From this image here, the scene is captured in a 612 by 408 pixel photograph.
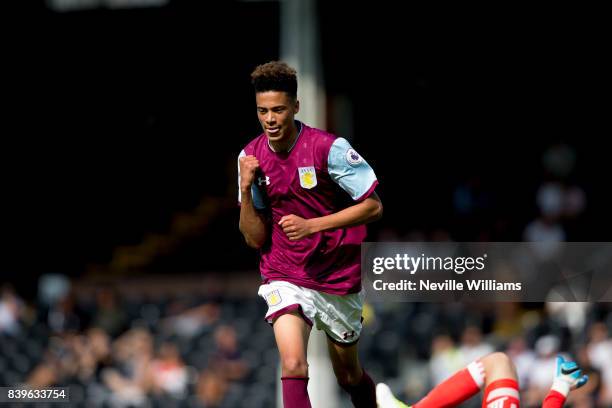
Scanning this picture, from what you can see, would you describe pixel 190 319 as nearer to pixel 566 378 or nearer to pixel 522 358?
pixel 522 358

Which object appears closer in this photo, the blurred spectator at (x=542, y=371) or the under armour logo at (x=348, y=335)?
the under armour logo at (x=348, y=335)

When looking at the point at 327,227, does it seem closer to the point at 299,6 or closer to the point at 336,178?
the point at 336,178

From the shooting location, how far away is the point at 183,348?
1341 centimetres

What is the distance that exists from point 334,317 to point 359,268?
0.91 feet

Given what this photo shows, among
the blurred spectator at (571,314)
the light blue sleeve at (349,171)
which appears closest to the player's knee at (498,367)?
the light blue sleeve at (349,171)

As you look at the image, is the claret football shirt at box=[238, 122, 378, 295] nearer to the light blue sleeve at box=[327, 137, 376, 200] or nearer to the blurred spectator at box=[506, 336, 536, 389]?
the light blue sleeve at box=[327, 137, 376, 200]

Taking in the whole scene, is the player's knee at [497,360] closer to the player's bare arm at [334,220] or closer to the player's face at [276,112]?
the player's bare arm at [334,220]

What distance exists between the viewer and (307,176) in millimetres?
5699

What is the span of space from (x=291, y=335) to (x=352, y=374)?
Result: 810 mm

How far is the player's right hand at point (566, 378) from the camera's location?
15.9 feet

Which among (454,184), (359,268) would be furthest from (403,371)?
(359,268)

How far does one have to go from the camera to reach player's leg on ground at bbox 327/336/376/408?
6.11 meters

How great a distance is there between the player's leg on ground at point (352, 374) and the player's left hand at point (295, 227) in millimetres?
835

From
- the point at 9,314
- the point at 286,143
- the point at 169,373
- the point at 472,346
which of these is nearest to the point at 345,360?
the point at 286,143
